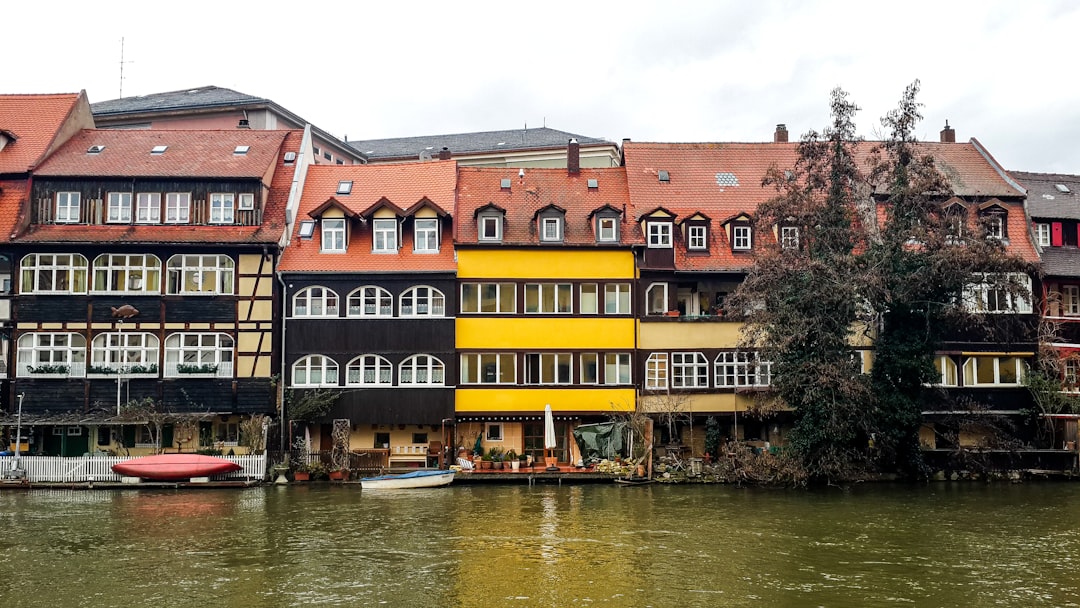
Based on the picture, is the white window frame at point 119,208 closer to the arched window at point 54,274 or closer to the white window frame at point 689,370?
the arched window at point 54,274

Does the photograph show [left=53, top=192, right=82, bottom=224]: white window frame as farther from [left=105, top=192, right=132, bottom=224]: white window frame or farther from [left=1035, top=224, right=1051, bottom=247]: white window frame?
[left=1035, top=224, right=1051, bottom=247]: white window frame

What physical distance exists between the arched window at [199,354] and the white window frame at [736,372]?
20.8 m

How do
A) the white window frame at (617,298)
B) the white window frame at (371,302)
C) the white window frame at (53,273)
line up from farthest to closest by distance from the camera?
the white window frame at (617,298) < the white window frame at (371,302) < the white window frame at (53,273)

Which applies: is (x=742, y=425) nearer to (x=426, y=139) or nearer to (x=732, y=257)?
(x=732, y=257)

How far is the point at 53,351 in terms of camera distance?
42.5m

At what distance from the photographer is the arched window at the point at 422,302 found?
43656 mm

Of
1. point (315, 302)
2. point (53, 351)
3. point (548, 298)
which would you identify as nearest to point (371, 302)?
point (315, 302)

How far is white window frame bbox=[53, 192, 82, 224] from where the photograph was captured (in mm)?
43875

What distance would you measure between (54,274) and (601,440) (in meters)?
24.0

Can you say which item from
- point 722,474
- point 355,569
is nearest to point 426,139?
point 722,474

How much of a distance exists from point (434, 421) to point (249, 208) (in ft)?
40.9

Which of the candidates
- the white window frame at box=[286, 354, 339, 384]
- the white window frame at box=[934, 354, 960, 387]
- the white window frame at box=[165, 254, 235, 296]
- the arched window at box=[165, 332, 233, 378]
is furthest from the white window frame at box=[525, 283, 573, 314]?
the white window frame at box=[934, 354, 960, 387]

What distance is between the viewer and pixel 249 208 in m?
44.7

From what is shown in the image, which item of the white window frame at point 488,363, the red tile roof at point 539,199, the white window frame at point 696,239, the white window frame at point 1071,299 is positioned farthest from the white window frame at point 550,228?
the white window frame at point 1071,299
